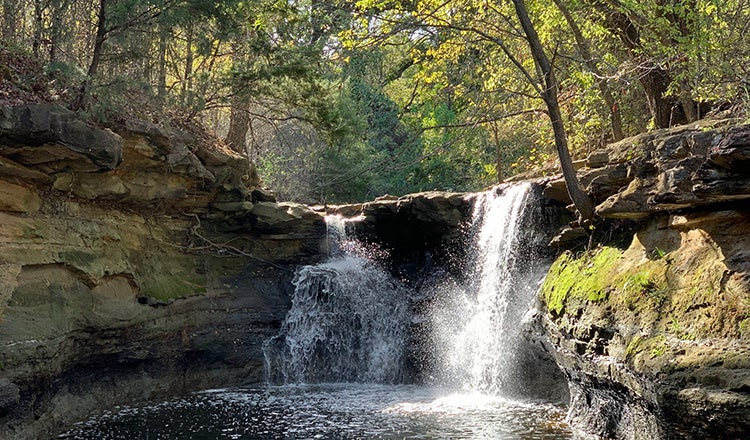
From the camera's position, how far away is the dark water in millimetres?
9266

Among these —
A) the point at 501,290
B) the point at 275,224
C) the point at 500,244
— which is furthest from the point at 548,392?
the point at 275,224

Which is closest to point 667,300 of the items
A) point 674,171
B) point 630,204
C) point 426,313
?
point 674,171

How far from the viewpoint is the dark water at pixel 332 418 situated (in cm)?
927

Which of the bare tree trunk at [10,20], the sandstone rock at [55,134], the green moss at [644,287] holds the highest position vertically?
the bare tree trunk at [10,20]

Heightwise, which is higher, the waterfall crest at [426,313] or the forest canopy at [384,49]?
the forest canopy at [384,49]

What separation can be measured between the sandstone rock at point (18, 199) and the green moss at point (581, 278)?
320 inches

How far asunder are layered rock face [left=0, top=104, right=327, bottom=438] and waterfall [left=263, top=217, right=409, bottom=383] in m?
0.43

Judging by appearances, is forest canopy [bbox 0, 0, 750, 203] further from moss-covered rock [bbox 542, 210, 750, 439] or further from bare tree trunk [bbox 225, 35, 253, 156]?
moss-covered rock [bbox 542, 210, 750, 439]

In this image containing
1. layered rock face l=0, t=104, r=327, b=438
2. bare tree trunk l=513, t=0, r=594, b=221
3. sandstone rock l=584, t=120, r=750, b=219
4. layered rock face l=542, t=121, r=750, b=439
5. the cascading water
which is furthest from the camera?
bare tree trunk l=513, t=0, r=594, b=221

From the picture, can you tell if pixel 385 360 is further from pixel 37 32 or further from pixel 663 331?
pixel 37 32

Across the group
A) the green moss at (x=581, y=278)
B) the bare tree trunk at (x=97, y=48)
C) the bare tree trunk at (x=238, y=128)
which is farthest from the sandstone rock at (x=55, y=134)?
the green moss at (x=581, y=278)

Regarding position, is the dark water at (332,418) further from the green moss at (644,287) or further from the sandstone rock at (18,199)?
the sandstone rock at (18,199)

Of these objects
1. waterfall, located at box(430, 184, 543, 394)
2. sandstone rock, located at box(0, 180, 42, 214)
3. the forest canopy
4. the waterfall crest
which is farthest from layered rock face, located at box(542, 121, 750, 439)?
sandstone rock, located at box(0, 180, 42, 214)

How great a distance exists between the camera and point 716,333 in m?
6.76
